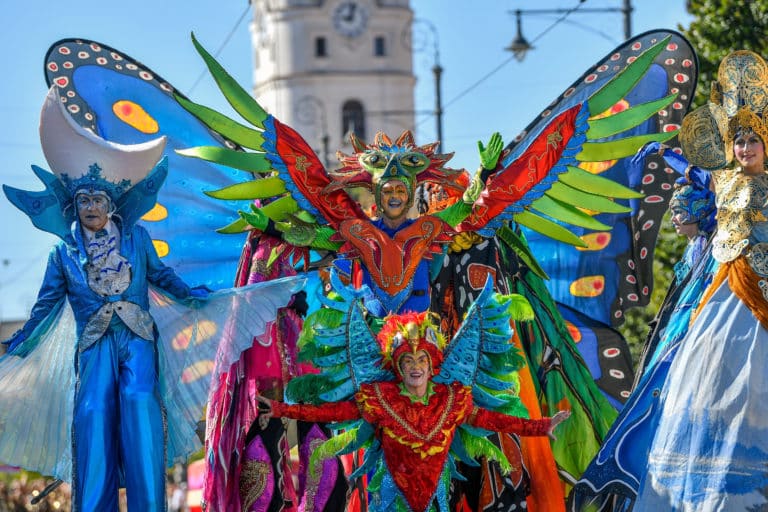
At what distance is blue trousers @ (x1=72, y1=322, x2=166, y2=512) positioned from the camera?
8.27 m

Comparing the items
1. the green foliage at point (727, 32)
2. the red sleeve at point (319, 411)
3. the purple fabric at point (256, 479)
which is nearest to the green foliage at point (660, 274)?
the green foliage at point (727, 32)

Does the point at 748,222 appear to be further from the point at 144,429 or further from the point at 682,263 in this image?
the point at 144,429

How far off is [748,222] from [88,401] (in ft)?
10.7

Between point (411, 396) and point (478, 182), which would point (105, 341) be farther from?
point (478, 182)

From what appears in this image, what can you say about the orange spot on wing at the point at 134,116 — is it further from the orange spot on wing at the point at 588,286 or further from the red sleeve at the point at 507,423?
the red sleeve at the point at 507,423

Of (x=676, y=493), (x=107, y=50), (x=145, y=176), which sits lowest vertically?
(x=676, y=493)

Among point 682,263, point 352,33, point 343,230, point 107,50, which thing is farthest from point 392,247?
point 352,33

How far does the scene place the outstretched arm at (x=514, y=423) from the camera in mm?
8031

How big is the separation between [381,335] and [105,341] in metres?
1.34

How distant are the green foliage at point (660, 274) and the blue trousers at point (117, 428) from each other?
21.6ft

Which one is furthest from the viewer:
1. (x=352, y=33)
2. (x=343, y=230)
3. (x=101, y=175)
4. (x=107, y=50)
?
(x=352, y=33)

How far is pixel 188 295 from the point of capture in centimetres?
889

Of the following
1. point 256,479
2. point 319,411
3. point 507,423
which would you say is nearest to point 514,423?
point 507,423

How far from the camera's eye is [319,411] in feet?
26.7
